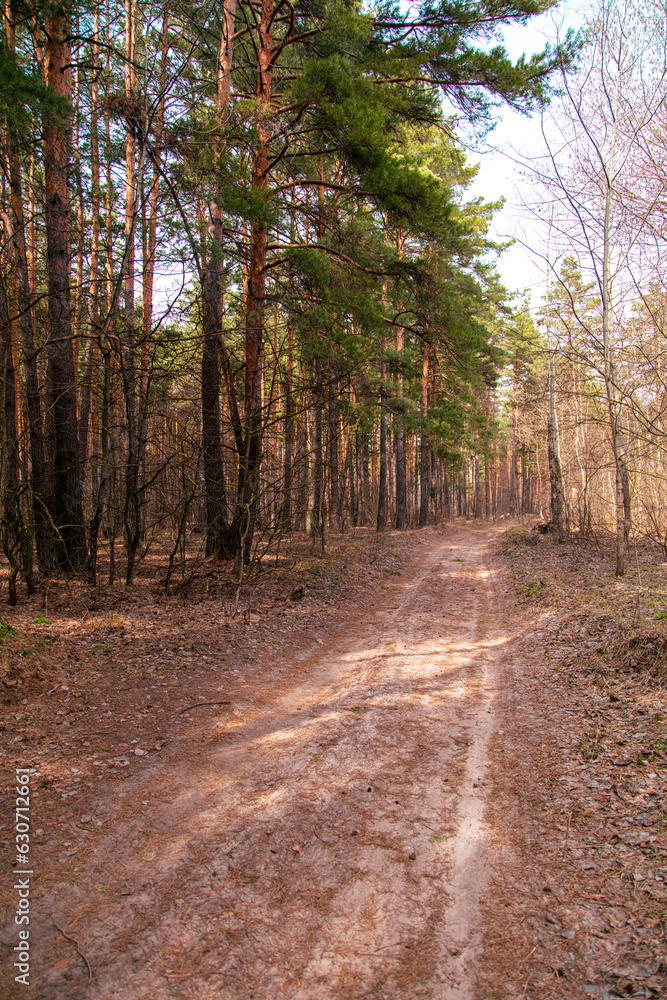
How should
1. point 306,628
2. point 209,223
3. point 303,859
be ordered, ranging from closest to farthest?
point 303,859 → point 306,628 → point 209,223

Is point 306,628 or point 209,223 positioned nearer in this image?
point 306,628

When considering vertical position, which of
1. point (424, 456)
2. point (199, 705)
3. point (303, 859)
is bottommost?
point (303, 859)

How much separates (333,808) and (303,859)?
51 cm

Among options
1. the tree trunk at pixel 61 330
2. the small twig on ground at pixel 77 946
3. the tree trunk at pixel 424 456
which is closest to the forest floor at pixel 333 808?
the small twig on ground at pixel 77 946

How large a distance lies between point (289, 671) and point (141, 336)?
5.31m

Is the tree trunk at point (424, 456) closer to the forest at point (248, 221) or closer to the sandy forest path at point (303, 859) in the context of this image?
the forest at point (248, 221)

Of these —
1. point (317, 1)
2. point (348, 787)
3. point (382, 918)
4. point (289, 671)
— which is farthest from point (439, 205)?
point (382, 918)

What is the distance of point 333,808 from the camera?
143 inches

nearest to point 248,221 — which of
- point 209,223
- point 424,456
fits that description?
point 209,223

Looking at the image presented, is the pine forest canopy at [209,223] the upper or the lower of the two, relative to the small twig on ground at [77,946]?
upper

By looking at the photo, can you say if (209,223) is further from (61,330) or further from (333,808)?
→ (333,808)

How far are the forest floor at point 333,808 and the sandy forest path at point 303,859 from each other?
0.05ft

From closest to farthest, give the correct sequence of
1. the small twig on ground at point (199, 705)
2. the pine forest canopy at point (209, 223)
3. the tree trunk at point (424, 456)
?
the small twig on ground at point (199, 705) → the pine forest canopy at point (209, 223) → the tree trunk at point (424, 456)

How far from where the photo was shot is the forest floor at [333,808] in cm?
247
